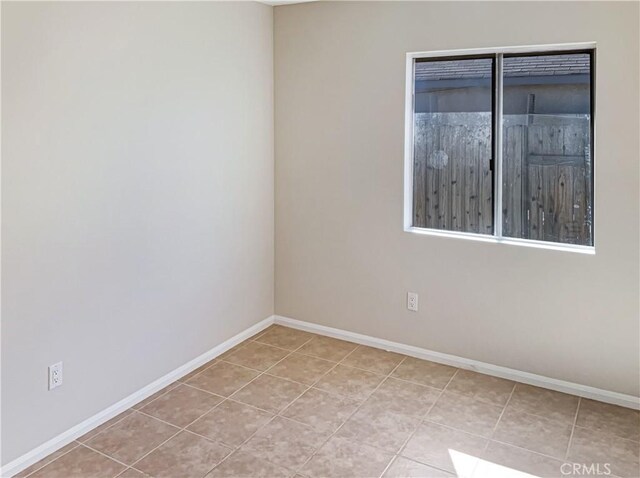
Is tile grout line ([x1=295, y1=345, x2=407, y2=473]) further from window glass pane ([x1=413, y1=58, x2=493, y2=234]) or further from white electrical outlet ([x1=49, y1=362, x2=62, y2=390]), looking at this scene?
white electrical outlet ([x1=49, y1=362, x2=62, y2=390])

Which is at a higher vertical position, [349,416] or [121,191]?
[121,191]

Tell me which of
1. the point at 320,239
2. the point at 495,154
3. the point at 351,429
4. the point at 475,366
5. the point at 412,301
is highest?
the point at 495,154

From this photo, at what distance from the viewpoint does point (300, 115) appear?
3684 millimetres

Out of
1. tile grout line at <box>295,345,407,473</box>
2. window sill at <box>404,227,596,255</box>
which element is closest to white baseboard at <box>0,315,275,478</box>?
tile grout line at <box>295,345,407,473</box>

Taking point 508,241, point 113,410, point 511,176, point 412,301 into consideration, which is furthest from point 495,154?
point 113,410

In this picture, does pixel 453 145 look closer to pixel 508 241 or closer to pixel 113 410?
pixel 508 241

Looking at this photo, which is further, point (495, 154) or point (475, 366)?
point (475, 366)

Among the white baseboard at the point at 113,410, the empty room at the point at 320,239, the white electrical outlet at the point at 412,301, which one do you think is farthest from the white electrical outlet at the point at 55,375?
the white electrical outlet at the point at 412,301

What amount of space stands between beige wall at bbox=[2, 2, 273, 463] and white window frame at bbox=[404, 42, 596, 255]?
1.03 metres

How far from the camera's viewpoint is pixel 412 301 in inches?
136

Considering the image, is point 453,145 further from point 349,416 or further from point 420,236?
point 349,416

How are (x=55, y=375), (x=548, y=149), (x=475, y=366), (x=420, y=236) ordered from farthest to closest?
(x=420, y=236)
(x=475, y=366)
(x=548, y=149)
(x=55, y=375)

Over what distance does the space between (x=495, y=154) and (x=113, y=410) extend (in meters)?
2.58

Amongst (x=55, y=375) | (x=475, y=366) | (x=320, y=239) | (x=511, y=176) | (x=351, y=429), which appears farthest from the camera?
(x=320, y=239)
